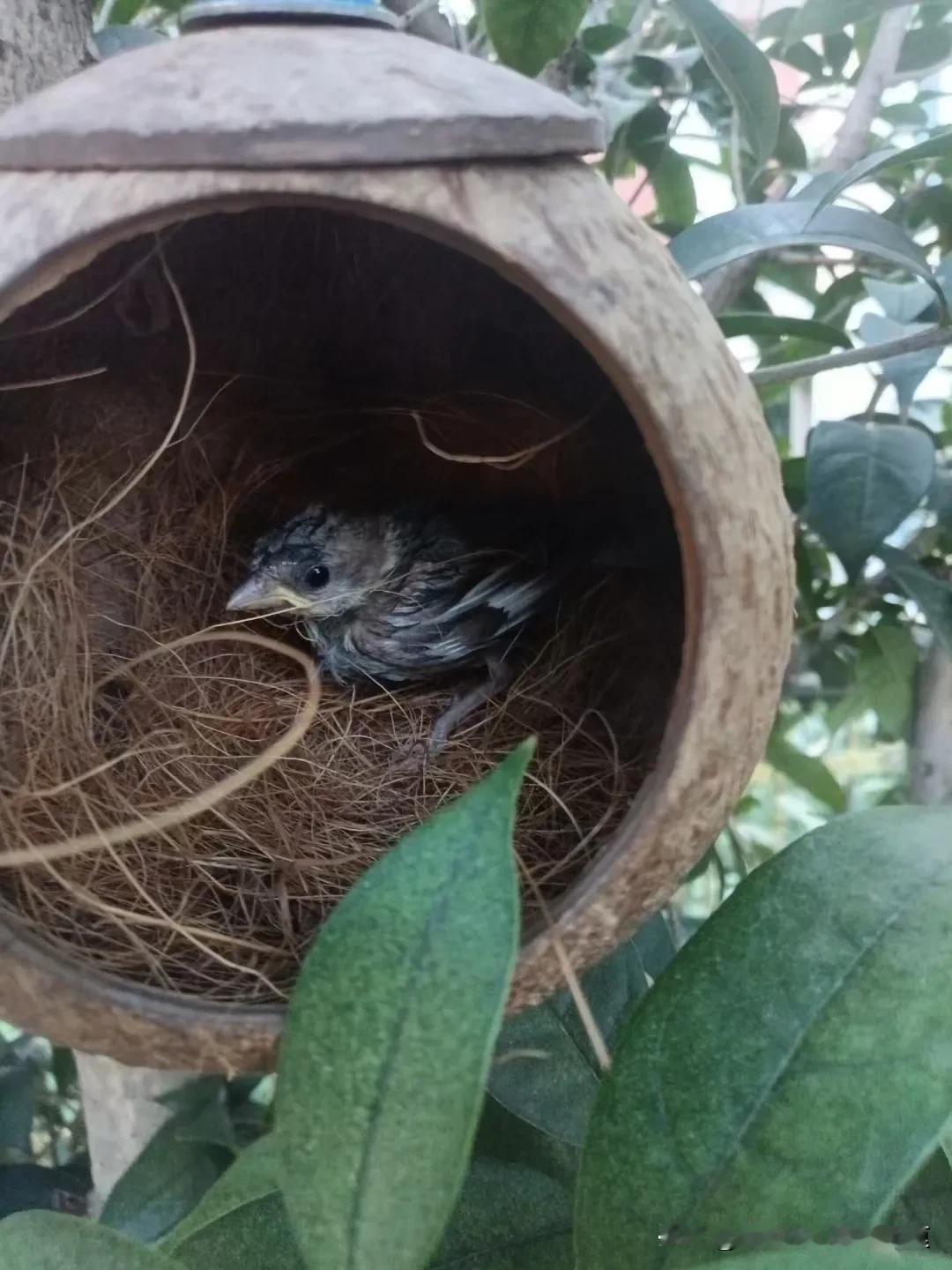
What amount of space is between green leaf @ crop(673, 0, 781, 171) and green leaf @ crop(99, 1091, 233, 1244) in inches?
33.2

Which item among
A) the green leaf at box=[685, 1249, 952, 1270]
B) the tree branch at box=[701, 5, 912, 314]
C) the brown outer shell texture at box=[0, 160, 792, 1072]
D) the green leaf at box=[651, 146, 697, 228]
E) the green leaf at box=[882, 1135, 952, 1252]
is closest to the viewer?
the green leaf at box=[685, 1249, 952, 1270]

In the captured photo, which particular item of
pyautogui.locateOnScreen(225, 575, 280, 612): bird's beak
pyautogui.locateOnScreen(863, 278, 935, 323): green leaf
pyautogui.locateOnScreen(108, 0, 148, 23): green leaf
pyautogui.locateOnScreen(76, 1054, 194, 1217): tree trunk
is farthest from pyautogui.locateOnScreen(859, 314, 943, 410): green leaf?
pyautogui.locateOnScreen(76, 1054, 194, 1217): tree trunk

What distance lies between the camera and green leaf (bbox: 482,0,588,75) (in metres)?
0.73

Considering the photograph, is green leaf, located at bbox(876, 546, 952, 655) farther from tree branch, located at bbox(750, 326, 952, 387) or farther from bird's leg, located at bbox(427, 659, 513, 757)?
bird's leg, located at bbox(427, 659, 513, 757)

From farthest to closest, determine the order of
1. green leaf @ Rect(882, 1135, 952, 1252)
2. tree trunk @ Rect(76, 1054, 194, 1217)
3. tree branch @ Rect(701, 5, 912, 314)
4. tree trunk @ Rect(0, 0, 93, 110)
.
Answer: tree branch @ Rect(701, 5, 912, 314) → tree trunk @ Rect(76, 1054, 194, 1217) → tree trunk @ Rect(0, 0, 93, 110) → green leaf @ Rect(882, 1135, 952, 1252)

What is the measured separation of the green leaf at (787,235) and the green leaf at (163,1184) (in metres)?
0.71

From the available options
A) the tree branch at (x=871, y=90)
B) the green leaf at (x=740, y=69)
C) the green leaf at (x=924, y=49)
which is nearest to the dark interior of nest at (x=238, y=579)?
the green leaf at (x=740, y=69)

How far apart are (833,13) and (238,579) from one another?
0.69m

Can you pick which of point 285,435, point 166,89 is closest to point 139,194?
point 166,89

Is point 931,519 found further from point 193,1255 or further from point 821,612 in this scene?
point 193,1255

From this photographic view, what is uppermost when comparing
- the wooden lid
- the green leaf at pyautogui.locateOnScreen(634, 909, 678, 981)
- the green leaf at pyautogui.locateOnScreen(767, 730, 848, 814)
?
the wooden lid

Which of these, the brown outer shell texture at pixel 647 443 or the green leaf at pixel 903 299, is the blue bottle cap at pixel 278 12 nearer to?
the brown outer shell texture at pixel 647 443

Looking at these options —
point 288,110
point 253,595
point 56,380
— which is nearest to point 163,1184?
point 253,595

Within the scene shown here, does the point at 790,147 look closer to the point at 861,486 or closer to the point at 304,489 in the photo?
the point at 861,486
